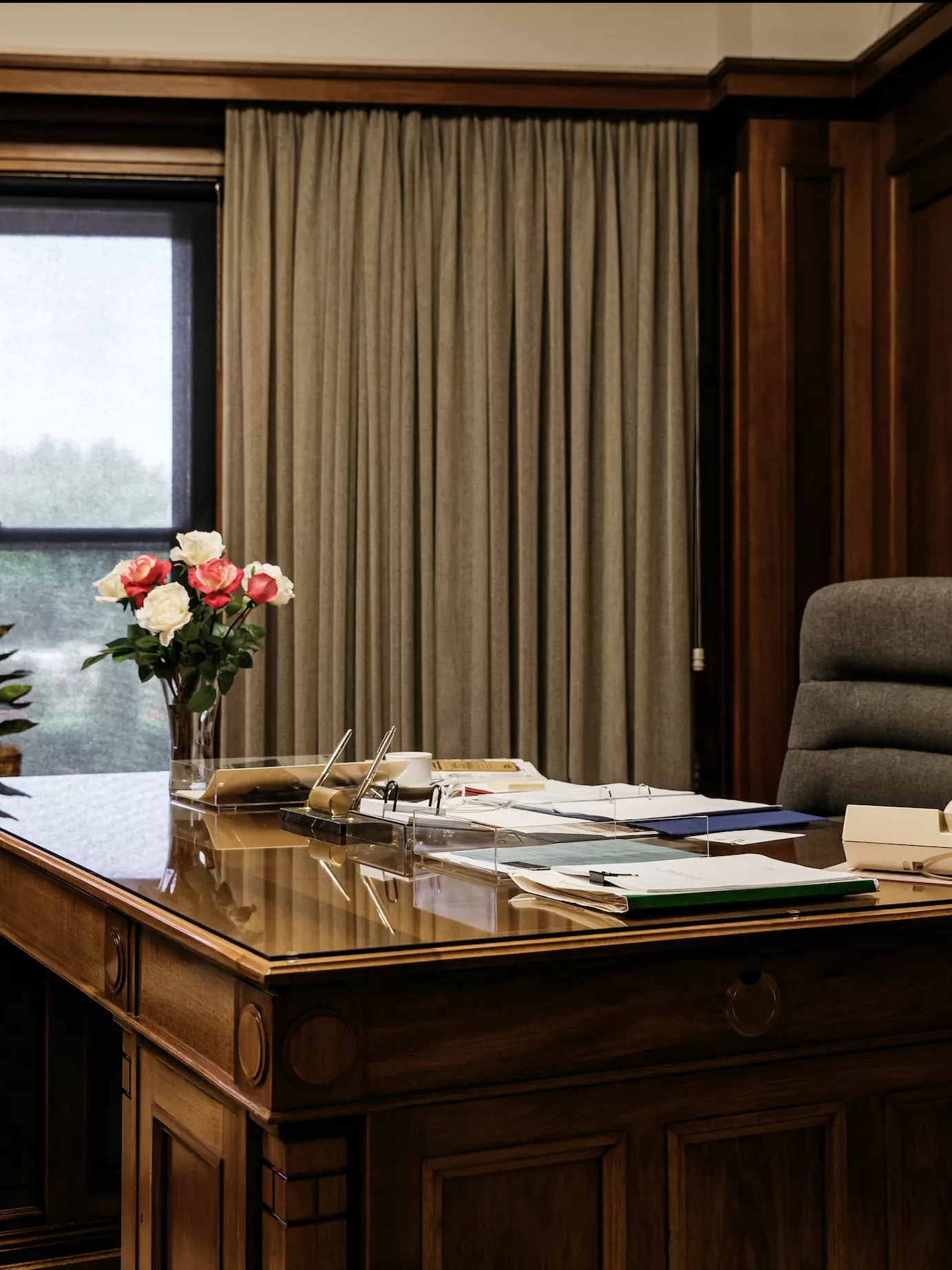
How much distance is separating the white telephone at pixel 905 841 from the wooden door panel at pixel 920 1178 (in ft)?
0.72

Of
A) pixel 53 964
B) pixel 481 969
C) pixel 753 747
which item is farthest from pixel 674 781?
pixel 481 969

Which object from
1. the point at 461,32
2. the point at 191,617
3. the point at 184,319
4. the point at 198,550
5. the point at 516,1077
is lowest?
the point at 516,1077

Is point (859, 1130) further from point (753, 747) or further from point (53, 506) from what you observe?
point (53, 506)

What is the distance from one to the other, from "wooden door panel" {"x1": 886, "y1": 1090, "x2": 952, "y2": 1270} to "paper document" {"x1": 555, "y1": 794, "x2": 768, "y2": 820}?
1.61ft

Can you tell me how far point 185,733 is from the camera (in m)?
2.08

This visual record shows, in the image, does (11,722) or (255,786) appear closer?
(255,786)

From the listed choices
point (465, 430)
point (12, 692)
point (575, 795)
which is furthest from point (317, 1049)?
point (465, 430)

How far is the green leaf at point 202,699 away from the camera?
6.63 feet

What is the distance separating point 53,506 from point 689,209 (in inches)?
74.2

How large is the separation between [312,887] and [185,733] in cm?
92

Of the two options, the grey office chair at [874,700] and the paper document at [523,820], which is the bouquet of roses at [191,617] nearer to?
the paper document at [523,820]

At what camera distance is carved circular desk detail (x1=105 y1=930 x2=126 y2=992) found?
4.09 ft

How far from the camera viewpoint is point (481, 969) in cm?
99

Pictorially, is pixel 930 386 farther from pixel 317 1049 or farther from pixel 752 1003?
pixel 317 1049
